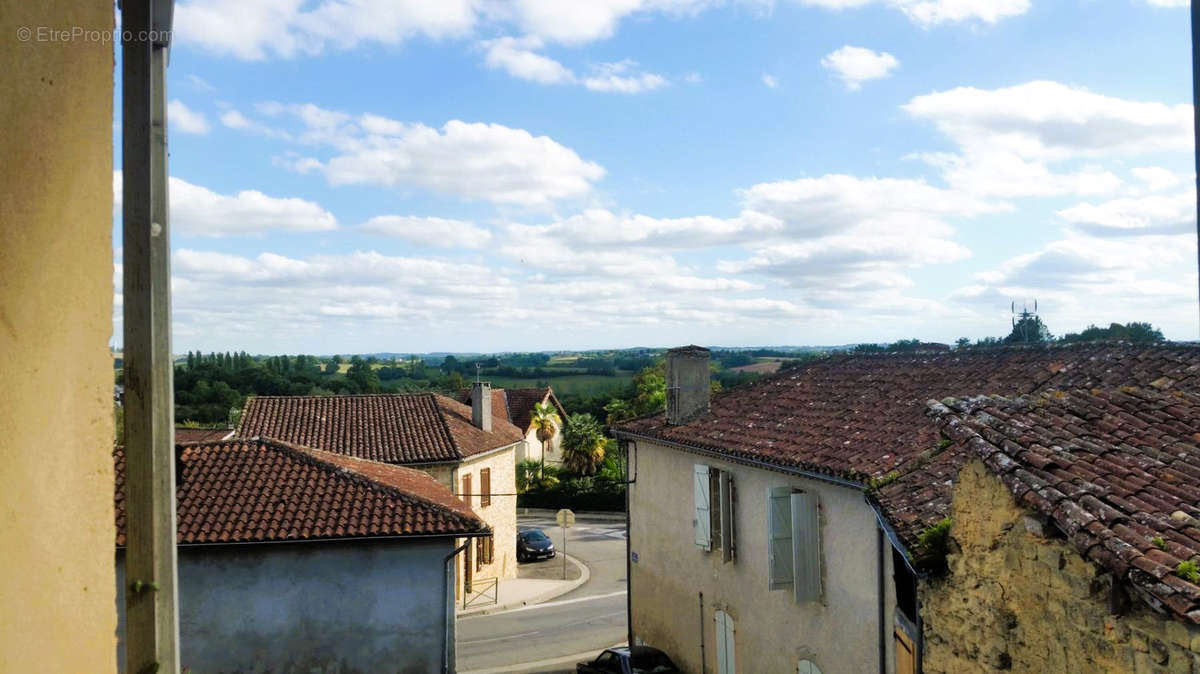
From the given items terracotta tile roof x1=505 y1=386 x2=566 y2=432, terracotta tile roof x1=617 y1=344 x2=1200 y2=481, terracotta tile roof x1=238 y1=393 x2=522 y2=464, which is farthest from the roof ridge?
terracotta tile roof x1=505 y1=386 x2=566 y2=432

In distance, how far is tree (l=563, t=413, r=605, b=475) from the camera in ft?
146

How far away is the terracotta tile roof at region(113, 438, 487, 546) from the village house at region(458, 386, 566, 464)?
3387 centimetres

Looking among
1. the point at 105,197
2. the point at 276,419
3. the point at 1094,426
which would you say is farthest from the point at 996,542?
the point at 276,419

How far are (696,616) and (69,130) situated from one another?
15.4m

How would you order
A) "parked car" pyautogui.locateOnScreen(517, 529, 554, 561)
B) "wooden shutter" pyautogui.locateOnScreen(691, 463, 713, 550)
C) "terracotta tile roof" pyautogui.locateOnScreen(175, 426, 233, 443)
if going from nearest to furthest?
"wooden shutter" pyautogui.locateOnScreen(691, 463, 713, 550) → "terracotta tile roof" pyautogui.locateOnScreen(175, 426, 233, 443) → "parked car" pyautogui.locateOnScreen(517, 529, 554, 561)

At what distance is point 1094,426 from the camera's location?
21.6 ft

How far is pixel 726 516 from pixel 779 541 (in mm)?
2500

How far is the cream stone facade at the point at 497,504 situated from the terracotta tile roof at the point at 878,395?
34.4 ft

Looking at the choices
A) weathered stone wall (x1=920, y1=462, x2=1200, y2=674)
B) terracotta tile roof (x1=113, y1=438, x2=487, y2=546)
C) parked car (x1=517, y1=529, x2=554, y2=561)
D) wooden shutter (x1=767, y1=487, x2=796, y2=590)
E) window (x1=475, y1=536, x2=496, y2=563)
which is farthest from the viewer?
parked car (x1=517, y1=529, x2=554, y2=561)

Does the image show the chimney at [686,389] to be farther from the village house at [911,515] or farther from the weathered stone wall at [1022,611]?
the weathered stone wall at [1022,611]

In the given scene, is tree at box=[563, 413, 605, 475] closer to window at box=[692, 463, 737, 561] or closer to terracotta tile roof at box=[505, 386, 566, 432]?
terracotta tile roof at box=[505, 386, 566, 432]

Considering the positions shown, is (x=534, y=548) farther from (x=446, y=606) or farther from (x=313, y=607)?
(x=313, y=607)

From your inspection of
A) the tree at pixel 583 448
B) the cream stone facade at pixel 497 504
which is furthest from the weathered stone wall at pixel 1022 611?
the tree at pixel 583 448

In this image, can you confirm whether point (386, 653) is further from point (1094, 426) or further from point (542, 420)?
point (542, 420)
